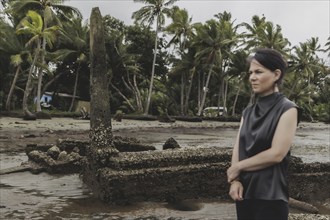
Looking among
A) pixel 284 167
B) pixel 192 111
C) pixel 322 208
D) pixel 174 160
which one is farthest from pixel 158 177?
pixel 192 111

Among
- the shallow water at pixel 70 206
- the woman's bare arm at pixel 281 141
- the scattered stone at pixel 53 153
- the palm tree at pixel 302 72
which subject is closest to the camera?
the woman's bare arm at pixel 281 141

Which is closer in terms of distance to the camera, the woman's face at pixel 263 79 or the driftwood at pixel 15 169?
the woman's face at pixel 263 79

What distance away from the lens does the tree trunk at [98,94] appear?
8.12 m

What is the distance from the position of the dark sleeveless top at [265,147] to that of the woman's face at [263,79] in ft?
0.14

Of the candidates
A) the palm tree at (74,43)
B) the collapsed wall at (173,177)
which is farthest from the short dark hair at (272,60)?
the palm tree at (74,43)

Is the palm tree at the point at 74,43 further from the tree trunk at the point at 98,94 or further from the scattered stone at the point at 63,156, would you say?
the tree trunk at the point at 98,94

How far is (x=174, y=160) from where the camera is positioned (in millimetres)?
7887

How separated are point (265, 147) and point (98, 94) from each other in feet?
20.2

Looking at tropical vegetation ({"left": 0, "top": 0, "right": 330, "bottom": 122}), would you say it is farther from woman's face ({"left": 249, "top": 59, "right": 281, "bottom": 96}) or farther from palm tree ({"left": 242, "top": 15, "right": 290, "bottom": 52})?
woman's face ({"left": 249, "top": 59, "right": 281, "bottom": 96})

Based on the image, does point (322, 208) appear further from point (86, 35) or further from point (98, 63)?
point (86, 35)

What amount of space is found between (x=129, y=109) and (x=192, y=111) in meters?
7.94

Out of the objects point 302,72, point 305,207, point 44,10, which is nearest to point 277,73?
point 305,207

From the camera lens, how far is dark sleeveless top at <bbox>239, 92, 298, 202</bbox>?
2402 mm

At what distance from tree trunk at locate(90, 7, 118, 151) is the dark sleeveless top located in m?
5.72
